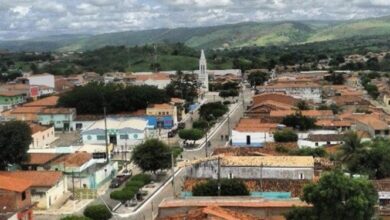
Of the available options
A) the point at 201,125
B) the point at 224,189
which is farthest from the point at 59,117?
the point at 224,189

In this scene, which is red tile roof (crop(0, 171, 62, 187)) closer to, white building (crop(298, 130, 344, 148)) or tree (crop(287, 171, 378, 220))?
tree (crop(287, 171, 378, 220))

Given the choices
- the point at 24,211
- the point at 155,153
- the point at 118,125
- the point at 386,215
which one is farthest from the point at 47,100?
the point at 386,215

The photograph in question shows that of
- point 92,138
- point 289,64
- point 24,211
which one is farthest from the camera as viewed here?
point 289,64

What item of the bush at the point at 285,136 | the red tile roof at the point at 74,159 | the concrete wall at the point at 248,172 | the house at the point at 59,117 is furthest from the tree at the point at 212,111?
the concrete wall at the point at 248,172

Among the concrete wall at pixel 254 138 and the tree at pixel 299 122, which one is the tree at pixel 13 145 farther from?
the tree at pixel 299 122

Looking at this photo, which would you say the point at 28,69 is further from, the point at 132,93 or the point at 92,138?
the point at 92,138

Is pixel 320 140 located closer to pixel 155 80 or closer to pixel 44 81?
pixel 155 80
